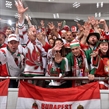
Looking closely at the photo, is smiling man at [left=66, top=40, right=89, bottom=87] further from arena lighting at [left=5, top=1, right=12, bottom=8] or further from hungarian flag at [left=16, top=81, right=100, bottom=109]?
arena lighting at [left=5, top=1, right=12, bottom=8]

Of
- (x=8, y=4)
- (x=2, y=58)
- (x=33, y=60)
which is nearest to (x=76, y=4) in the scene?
(x=8, y=4)

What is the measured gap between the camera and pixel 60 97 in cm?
357

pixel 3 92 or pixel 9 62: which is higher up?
pixel 9 62

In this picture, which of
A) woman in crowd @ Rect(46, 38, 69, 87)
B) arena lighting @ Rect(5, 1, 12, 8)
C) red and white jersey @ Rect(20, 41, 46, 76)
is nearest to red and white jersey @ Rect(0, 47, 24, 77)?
red and white jersey @ Rect(20, 41, 46, 76)

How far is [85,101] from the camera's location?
138 inches

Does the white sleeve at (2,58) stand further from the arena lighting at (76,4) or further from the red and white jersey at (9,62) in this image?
the arena lighting at (76,4)

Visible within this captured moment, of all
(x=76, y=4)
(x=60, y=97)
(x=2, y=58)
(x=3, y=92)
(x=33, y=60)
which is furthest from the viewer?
(x=76, y=4)

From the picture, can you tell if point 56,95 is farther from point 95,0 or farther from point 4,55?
point 95,0

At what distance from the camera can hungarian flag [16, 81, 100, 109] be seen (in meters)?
3.51

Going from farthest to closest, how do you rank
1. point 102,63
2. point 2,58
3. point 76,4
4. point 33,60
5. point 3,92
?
point 76,4
point 33,60
point 2,58
point 102,63
point 3,92

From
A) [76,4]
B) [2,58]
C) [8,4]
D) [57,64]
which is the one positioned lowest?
[57,64]

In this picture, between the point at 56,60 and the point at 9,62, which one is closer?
the point at 56,60

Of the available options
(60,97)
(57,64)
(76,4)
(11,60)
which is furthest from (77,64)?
(76,4)

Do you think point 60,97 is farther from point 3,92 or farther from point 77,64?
point 3,92
